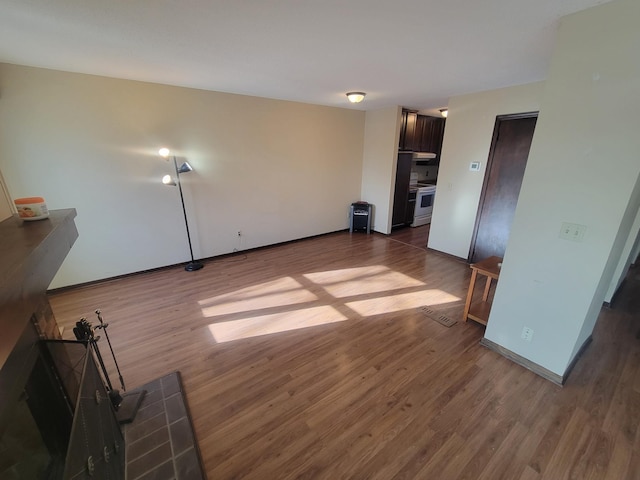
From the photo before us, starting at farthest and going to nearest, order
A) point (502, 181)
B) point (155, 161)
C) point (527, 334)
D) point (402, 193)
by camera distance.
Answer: point (402, 193) < point (502, 181) < point (155, 161) < point (527, 334)

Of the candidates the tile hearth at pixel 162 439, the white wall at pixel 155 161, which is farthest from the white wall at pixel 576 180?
the white wall at pixel 155 161

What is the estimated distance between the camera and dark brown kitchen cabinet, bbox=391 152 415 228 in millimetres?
5266

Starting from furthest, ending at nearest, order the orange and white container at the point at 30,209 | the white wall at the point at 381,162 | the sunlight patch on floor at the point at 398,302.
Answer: the white wall at the point at 381,162, the sunlight patch on floor at the point at 398,302, the orange and white container at the point at 30,209

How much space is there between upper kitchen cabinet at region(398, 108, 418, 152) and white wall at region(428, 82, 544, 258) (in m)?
1.09

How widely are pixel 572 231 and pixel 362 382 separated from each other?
1804 millimetres

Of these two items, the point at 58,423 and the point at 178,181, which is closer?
the point at 58,423

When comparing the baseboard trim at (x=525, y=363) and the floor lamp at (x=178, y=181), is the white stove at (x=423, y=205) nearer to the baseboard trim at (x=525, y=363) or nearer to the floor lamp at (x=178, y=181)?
the baseboard trim at (x=525, y=363)

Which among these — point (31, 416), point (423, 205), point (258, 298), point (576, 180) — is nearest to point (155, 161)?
point (258, 298)

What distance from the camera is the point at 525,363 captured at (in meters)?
2.11

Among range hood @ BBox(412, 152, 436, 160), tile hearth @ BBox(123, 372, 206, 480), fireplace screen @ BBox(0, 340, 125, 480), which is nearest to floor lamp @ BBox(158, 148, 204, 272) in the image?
tile hearth @ BBox(123, 372, 206, 480)

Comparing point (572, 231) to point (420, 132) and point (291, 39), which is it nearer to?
point (291, 39)

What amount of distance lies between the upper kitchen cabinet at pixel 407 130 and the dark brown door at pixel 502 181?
176 centimetres

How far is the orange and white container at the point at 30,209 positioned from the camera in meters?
1.30

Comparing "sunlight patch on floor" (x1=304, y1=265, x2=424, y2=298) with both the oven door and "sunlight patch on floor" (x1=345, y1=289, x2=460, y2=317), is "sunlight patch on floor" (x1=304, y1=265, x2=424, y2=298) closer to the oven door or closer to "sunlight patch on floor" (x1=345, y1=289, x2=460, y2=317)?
"sunlight patch on floor" (x1=345, y1=289, x2=460, y2=317)
